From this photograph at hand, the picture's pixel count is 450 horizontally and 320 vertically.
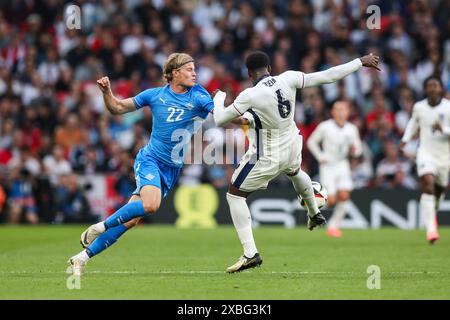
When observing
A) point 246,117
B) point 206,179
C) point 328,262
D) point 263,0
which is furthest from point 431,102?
point 263,0

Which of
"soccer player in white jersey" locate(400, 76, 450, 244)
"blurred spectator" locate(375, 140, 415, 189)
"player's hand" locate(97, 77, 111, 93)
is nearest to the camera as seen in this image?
"player's hand" locate(97, 77, 111, 93)

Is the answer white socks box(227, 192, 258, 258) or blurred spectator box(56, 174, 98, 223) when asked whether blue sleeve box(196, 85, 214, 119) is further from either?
blurred spectator box(56, 174, 98, 223)

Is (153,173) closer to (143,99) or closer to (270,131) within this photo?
(143,99)

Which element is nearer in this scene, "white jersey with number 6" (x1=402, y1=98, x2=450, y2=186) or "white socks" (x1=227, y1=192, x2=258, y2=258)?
"white socks" (x1=227, y1=192, x2=258, y2=258)

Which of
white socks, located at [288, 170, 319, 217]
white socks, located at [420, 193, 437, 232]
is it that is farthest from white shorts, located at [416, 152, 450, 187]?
white socks, located at [288, 170, 319, 217]

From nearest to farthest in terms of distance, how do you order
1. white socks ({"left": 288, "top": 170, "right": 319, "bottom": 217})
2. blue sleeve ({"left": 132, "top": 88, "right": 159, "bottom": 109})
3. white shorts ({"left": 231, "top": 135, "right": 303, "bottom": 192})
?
1. blue sleeve ({"left": 132, "top": 88, "right": 159, "bottom": 109})
2. white shorts ({"left": 231, "top": 135, "right": 303, "bottom": 192})
3. white socks ({"left": 288, "top": 170, "right": 319, "bottom": 217})

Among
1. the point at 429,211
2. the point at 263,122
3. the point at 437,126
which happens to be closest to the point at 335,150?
the point at 429,211

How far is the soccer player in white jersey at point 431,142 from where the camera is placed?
16.1 meters

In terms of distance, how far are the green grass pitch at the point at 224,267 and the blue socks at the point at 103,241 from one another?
0.29 m

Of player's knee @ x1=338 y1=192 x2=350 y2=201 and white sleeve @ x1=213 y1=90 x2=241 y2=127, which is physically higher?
white sleeve @ x1=213 y1=90 x2=241 y2=127

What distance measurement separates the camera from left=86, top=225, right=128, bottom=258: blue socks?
10.8m

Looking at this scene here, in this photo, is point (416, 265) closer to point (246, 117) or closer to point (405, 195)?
point (246, 117)

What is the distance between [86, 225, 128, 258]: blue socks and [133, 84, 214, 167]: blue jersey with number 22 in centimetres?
101

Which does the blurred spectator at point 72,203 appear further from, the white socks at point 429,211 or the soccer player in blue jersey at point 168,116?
the soccer player in blue jersey at point 168,116
